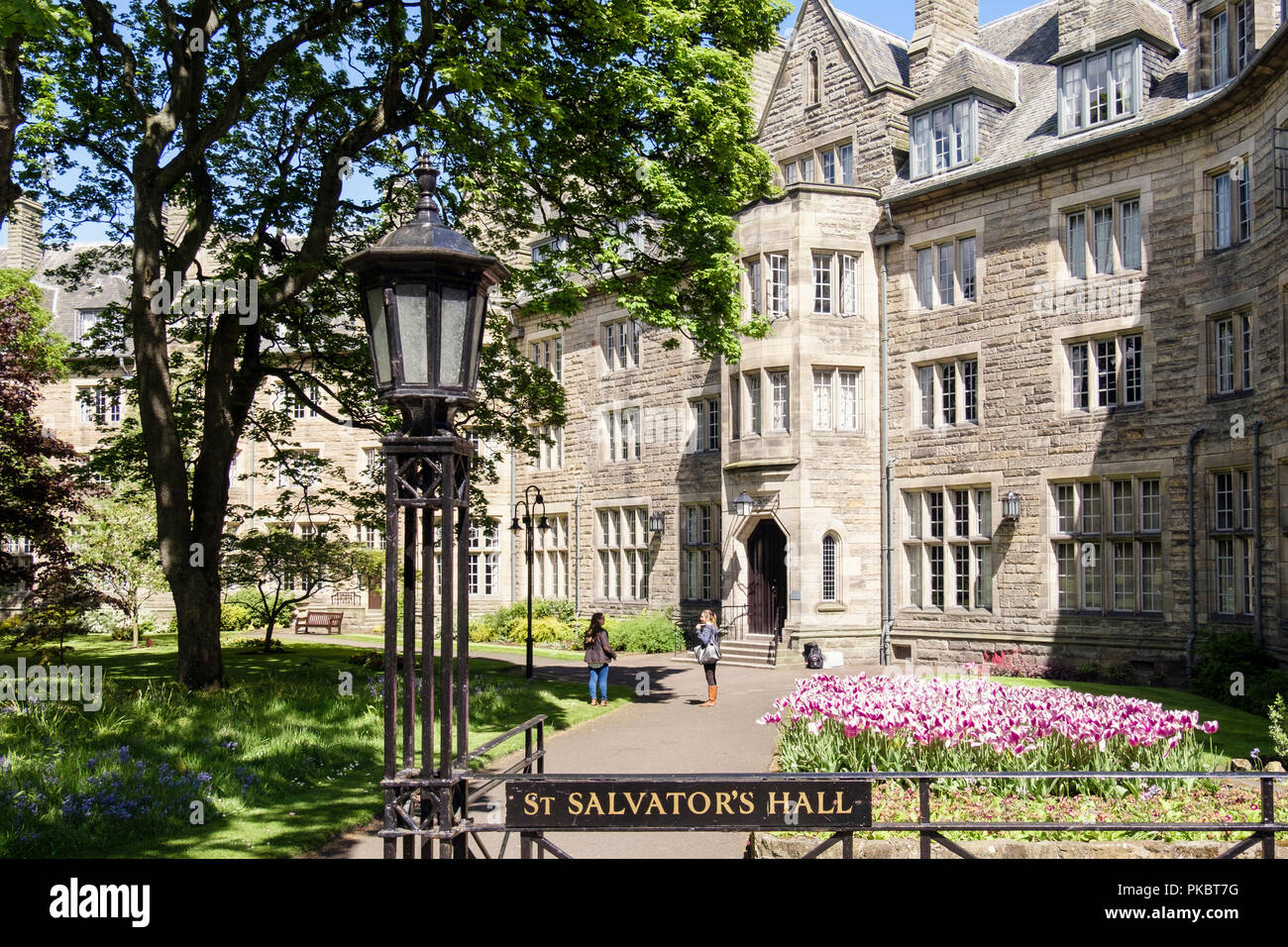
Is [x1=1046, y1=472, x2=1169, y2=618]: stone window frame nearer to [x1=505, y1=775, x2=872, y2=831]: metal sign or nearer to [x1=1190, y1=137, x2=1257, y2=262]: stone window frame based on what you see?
Answer: [x1=1190, y1=137, x2=1257, y2=262]: stone window frame

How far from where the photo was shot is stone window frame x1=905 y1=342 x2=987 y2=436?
82.1 feet

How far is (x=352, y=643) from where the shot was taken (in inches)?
1299

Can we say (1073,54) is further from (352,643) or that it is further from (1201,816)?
(352,643)

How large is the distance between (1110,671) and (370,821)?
1632 centimetres

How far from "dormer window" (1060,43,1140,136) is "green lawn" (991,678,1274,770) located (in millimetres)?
11667

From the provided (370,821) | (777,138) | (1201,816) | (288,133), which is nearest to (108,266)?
(288,133)

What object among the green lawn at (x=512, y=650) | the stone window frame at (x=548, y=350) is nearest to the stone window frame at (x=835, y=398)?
the green lawn at (x=512, y=650)

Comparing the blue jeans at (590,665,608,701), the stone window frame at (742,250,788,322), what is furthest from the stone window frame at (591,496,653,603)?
the blue jeans at (590,665,608,701)

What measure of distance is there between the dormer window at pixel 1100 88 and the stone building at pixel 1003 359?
6 cm

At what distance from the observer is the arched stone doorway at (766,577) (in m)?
27.9

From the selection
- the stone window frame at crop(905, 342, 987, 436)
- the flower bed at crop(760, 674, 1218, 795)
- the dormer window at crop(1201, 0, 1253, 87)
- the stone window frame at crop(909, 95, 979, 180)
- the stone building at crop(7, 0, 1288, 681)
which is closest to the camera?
the flower bed at crop(760, 674, 1218, 795)

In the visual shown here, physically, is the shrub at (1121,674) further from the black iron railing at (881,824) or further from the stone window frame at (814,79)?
the stone window frame at (814,79)

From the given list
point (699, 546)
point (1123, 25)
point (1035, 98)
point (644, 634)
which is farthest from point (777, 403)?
point (1123, 25)

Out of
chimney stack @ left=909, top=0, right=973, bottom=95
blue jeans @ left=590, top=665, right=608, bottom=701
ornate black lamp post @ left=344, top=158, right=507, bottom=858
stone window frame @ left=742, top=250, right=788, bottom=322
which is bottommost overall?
blue jeans @ left=590, top=665, right=608, bottom=701
